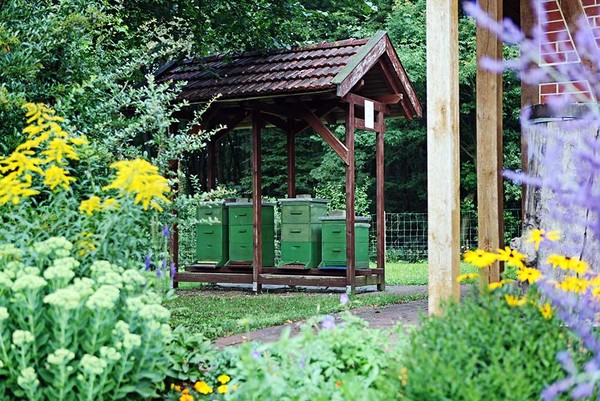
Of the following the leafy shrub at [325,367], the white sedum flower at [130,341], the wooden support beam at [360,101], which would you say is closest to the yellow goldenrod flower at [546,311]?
the leafy shrub at [325,367]

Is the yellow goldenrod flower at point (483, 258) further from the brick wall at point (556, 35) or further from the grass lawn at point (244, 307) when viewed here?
the brick wall at point (556, 35)

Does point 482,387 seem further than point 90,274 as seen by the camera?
No

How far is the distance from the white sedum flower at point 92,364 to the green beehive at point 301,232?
26.9ft

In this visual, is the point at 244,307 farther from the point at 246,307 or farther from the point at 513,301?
the point at 513,301

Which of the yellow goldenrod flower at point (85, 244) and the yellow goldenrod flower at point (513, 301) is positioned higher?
the yellow goldenrod flower at point (85, 244)

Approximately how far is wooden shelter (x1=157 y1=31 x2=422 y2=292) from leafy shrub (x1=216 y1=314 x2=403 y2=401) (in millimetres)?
6430

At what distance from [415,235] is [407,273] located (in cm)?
491

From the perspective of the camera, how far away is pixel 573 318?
2834 millimetres

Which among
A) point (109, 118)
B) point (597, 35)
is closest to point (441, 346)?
point (109, 118)

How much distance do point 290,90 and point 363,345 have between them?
698cm

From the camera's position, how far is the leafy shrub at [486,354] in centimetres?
251

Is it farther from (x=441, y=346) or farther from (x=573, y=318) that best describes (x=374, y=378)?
(x=573, y=318)

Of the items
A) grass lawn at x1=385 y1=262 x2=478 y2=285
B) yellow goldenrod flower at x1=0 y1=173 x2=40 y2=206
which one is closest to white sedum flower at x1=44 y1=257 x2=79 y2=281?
yellow goldenrod flower at x1=0 y1=173 x2=40 y2=206

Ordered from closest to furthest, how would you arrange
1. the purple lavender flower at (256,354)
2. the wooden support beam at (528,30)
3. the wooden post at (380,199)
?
1. the purple lavender flower at (256,354)
2. the wooden support beam at (528,30)
3. the wooden post at (380,199)
